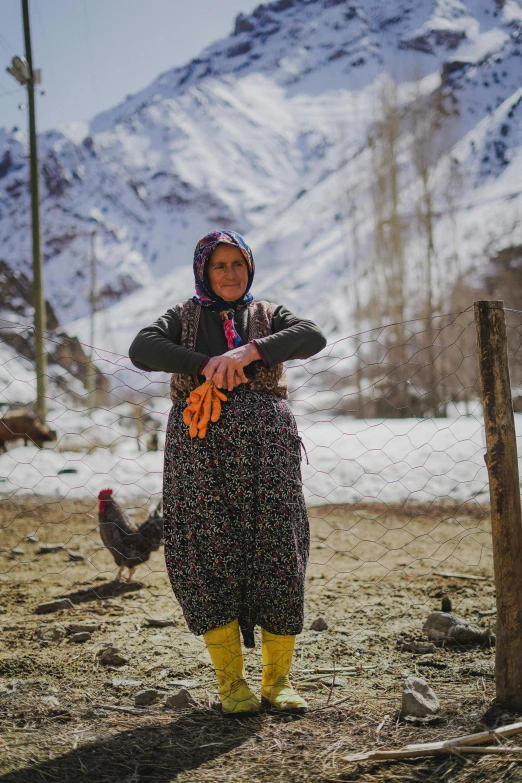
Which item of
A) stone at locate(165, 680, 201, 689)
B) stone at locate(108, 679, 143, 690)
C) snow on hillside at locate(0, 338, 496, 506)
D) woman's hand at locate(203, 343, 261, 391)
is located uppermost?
woman's hand at locate(203, 343, 261, 391)

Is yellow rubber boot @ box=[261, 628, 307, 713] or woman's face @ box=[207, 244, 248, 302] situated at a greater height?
woman's face @ box=[207, 244, 248, 302]

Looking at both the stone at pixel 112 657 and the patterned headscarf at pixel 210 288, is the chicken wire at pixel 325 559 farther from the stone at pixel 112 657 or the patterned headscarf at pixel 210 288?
the patterned headscarf at pixel 210 288

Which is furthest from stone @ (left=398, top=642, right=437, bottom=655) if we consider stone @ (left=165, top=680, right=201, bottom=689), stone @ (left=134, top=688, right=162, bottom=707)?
stone @ (left=134, top=688, right=162, bottom=707)

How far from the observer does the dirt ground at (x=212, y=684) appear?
2.10 meters

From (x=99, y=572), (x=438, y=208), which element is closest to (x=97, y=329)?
(x=438, y=208)

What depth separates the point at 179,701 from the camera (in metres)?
2.60

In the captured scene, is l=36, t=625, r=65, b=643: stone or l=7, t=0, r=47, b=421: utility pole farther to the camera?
l=7, t=0, r=47, b=421: utility pole

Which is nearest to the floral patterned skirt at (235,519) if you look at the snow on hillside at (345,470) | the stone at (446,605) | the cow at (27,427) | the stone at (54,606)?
the stone at (446,605)

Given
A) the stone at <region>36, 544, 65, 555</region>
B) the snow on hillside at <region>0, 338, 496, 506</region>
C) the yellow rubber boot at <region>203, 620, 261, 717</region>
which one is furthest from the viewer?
the snow on hillside at <region>0, 338, 496, 506</region>

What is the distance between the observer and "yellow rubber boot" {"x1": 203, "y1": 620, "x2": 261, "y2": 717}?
247cm

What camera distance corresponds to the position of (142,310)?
87500 millimetres

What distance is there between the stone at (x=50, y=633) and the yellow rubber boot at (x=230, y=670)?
1.30 meters

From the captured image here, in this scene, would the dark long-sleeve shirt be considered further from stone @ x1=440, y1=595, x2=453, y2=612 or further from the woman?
stone @ x1=440, y1=595, x2=453, y2=612

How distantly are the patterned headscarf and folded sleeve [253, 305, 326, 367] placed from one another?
0.44 ft
